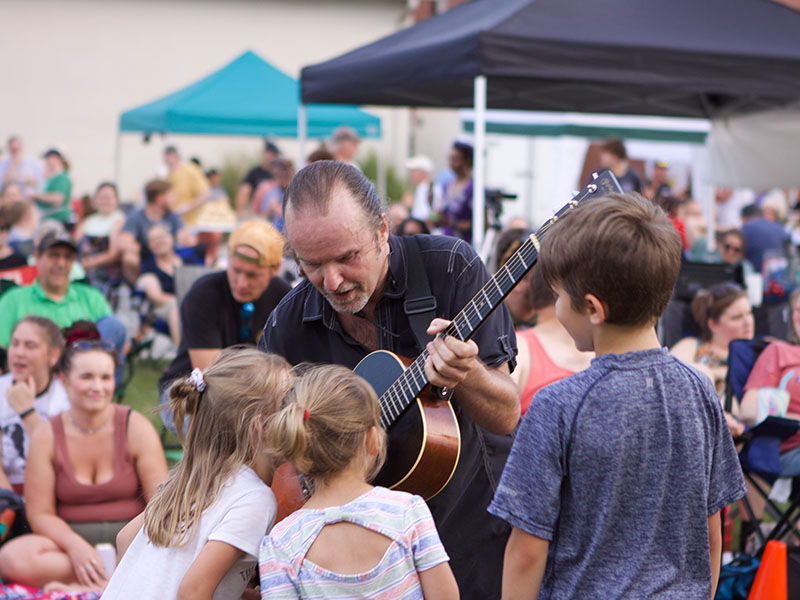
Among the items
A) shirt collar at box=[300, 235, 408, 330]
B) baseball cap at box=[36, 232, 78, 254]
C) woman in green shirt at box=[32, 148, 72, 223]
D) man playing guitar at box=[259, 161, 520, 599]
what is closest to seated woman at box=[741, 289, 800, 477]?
man playing guitar at box=[259, 161, 520, 599]

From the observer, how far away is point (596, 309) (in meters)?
1.84

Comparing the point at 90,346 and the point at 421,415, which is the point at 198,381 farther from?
the point at 90,346

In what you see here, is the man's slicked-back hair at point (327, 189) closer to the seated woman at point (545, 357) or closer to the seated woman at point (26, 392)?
the seated woman at point (545, 357)

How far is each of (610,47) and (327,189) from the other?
12.6 ft

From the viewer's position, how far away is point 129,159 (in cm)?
2167

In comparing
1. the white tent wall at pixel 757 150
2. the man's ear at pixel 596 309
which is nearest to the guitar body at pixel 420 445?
the man's ear at pixel 596 309

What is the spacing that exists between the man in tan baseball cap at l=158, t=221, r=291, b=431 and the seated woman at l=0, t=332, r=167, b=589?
24.5 inches

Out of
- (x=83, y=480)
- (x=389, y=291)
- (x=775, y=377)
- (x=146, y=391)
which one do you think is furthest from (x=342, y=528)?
(x=146, y=391)

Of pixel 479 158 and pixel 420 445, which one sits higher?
pixel 479 158

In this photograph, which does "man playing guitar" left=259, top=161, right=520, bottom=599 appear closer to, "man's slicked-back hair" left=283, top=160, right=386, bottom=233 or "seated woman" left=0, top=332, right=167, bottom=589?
"man's slicked-back hair" left=283, top=160, right=386, bottom=233

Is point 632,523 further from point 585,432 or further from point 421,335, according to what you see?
point 421,335

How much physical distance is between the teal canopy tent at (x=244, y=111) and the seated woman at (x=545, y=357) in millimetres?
8792

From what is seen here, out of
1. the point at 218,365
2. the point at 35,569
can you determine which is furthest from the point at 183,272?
the point at 218,365

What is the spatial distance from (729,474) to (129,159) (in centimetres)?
2130
